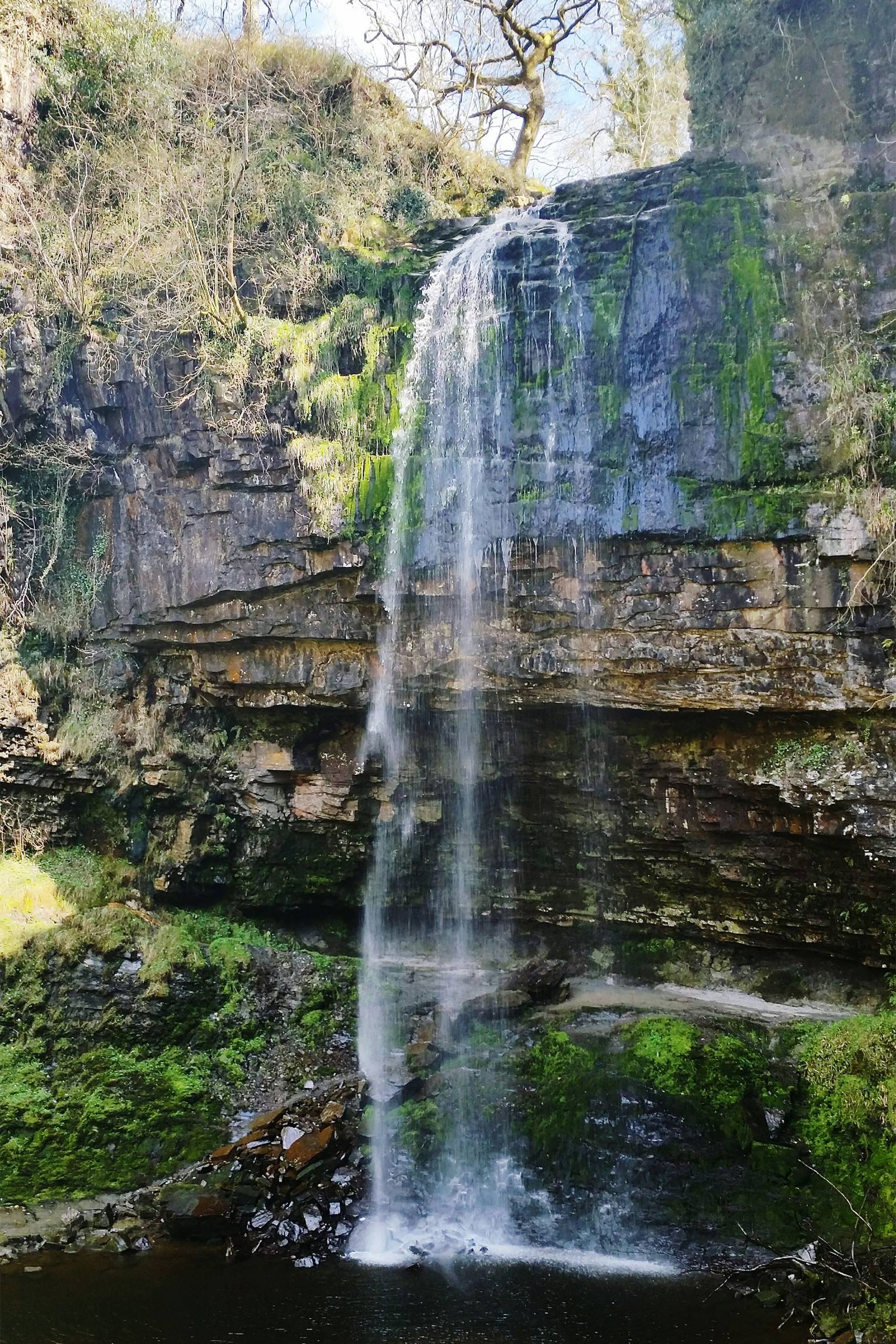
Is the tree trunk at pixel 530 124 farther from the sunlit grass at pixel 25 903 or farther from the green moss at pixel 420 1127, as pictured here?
the green moss at pixel 420 1127

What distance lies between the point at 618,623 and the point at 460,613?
1.59m

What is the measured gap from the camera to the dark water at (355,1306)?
6.34 meters

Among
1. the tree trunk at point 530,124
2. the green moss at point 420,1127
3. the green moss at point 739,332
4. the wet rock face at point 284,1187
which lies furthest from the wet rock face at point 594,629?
the tree trunk at point 530,124

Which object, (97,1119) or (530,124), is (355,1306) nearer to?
(97,1119)

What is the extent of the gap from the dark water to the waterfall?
994 mm

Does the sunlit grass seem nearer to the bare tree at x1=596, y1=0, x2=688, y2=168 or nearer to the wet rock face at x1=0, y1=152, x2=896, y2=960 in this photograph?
the wet rock face at x1=0, y1=152, x2=896, y2=960

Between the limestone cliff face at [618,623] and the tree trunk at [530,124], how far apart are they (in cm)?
537

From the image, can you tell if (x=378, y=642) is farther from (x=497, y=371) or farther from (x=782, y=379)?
(x=782, y=379)

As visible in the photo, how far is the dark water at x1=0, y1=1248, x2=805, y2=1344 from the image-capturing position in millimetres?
6336

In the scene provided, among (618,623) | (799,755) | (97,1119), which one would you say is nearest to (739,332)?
(618,623)

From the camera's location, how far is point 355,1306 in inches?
266

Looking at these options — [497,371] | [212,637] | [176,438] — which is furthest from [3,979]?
[497,371]

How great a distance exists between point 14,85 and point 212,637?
7.44 meters

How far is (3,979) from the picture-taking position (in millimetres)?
9750
